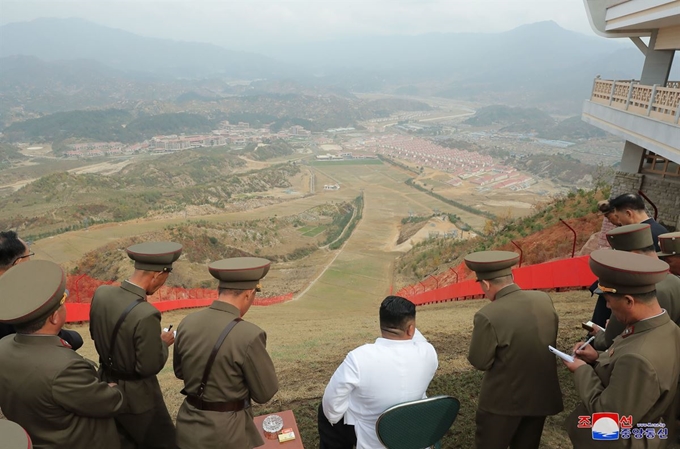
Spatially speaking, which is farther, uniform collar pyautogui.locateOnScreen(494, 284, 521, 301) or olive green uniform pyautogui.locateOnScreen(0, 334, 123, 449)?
uniform collar pyautogui.locateOnScreen(494, 284, 521, 301)

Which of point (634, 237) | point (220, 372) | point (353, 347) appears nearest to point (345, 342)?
point (353, 347)

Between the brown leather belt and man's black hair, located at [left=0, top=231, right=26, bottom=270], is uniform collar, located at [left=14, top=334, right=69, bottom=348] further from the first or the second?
man's black hair, located at [left=0, top=231, right=26, bottom=270]

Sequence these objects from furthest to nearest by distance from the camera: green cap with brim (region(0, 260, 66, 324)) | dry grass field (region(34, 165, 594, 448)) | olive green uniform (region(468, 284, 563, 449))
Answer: dry grass field (region(34, 165, 594, 448))
olive green uniform (region(468, 284, 563, 449))
green cap with brim (region(0, 260, 66, 324))

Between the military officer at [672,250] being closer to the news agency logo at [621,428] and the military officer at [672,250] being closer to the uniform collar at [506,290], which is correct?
the uniform collar at [506,290]

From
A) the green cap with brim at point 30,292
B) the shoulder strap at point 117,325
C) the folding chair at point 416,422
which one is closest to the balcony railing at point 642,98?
the folding chair at point 416,422

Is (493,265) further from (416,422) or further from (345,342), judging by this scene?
(345,342)

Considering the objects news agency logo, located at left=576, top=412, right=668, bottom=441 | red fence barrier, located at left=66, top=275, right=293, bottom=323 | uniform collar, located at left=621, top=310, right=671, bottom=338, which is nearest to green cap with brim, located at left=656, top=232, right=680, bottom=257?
uniform collar, located at left=621, top=310, right=671, bottom=338
